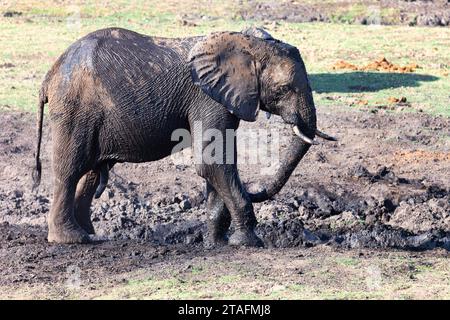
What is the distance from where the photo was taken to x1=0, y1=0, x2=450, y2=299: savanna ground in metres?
10.2

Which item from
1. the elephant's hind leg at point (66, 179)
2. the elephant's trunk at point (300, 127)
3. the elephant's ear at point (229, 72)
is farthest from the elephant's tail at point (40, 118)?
the elephant's trunk at point (300, 127)

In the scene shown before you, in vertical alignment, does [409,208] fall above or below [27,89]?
below

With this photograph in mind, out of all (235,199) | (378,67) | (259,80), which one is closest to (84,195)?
(235,199)

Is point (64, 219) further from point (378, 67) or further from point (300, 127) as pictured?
point (378, 67)

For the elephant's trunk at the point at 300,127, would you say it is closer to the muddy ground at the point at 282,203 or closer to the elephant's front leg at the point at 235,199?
the elephant's front leg at the point at 235,199

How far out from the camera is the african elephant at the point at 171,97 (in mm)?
11305

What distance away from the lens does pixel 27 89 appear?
59.4 ft

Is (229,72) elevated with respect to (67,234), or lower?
elevated

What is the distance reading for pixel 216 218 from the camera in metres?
11.7

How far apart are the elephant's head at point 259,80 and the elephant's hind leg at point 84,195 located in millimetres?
1395

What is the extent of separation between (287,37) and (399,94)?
4621 mm

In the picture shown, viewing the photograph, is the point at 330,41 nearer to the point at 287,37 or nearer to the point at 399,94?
the point at 287,37

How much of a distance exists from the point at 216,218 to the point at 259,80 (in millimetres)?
1222

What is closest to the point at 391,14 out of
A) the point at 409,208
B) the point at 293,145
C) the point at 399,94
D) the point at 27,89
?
the point at 399,94
